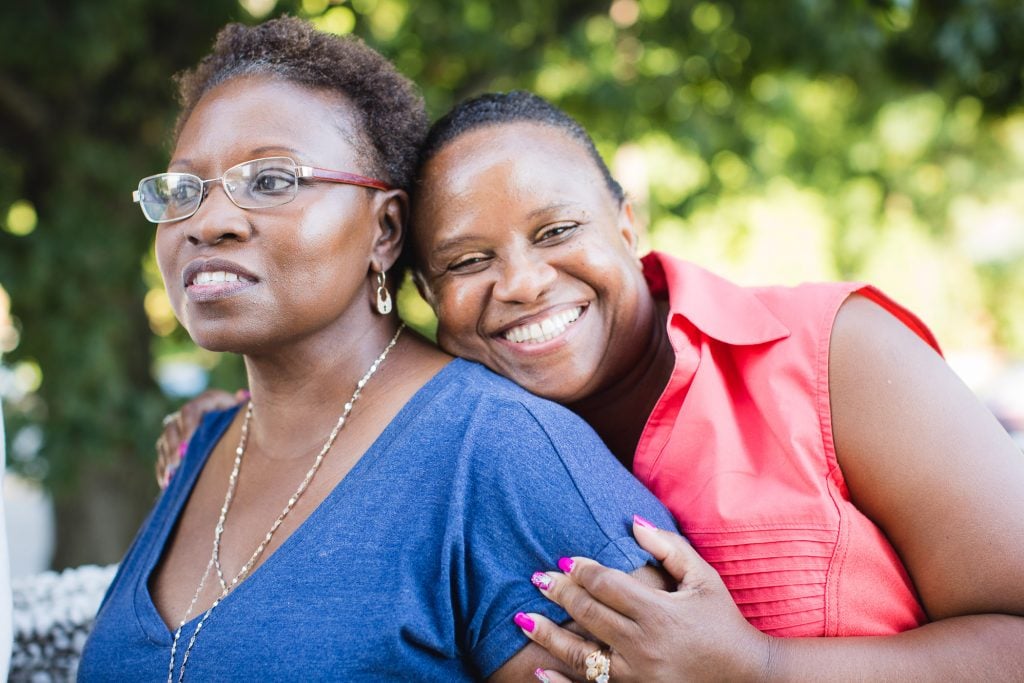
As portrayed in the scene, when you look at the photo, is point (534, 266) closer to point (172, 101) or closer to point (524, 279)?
point (524, 279)

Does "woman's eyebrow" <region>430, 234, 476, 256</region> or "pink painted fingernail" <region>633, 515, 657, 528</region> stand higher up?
"woman's eyebrow" <region>430, 234, 476, 256</region>

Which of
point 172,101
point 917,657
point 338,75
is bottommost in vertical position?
point 917,657

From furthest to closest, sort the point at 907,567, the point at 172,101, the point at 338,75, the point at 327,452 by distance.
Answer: the point at 172,101 < the point at 338,75 < the point at 327,452 < the point at 907,567

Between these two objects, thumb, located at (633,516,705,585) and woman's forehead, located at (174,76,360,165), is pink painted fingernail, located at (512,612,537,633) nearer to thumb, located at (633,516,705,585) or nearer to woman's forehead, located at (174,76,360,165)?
thumb, located at (633,516,705,585)

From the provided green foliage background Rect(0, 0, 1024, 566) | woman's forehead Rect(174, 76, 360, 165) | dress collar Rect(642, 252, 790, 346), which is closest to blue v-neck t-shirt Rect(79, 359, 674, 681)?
dress collar Rect(642, 252, 790, 346)

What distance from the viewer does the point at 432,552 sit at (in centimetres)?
197

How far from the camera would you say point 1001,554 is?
1.92m

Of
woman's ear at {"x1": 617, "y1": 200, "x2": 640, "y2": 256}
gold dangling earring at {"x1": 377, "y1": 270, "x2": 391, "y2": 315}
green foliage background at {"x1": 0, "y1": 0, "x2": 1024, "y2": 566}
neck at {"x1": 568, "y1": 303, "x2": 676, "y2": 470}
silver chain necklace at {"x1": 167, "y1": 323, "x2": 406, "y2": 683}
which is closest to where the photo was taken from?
silver chain necklace at {"x1": 167, "y1": 323, "x2": 406, "y2": 683}

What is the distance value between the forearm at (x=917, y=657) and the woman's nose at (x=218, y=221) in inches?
57.4

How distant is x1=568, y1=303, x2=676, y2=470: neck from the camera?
8.39 ft

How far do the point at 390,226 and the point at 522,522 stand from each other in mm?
943

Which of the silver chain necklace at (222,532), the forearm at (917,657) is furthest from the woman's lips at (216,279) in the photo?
the forearm at (917,657)

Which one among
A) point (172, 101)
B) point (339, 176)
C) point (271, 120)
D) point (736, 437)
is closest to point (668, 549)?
point (736, 437)

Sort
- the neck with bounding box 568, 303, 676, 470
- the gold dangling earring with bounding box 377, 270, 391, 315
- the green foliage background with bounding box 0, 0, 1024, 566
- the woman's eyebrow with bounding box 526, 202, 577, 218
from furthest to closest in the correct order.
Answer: the green foliage background with bounding box 0, 0, 1024, 566 < the neck with bounding box 568, 303, 676, 470 < the gold dangling earring with bounding box 377, 270, 391, 315 < the woman's eyebrow with bounding box 526, 202, 577, 218
